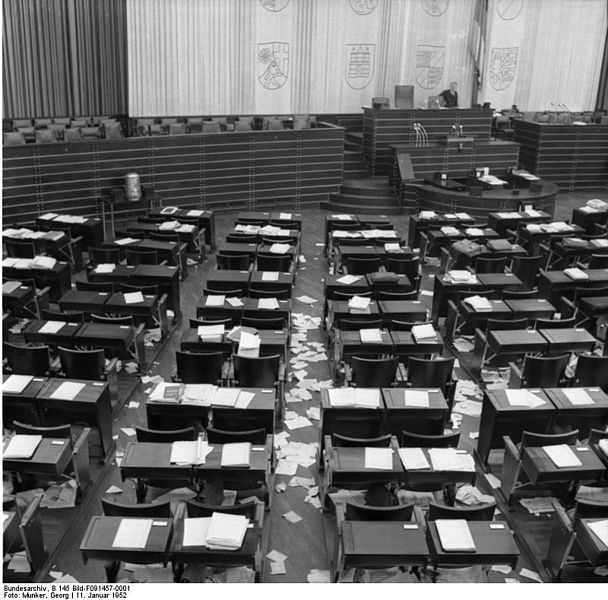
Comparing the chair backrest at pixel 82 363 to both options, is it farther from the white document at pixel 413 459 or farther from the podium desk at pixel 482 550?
the podium desk at pixel 482 550

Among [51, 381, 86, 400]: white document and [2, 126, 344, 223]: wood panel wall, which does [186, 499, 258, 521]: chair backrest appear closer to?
[51, 381, 86, 400]: white document

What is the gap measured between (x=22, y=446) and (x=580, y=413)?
17.7ft

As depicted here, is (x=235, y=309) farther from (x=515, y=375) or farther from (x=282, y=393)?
(x=515, y=375)

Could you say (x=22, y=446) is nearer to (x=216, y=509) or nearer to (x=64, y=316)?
(x=216, y=509)

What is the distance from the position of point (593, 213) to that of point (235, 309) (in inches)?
371

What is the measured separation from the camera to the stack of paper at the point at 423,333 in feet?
28.5

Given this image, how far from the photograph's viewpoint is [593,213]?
1514cm

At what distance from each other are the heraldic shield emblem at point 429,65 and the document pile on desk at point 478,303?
46.4 ft

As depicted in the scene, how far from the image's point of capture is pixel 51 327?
872 centimetres

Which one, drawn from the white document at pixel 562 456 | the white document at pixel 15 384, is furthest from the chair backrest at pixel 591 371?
the white document at pixel 15 384

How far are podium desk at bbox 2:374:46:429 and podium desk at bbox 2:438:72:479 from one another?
93 centimetres

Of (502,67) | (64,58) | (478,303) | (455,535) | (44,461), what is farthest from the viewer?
(502,67)

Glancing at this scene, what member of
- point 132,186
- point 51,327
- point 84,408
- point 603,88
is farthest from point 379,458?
point 603,88

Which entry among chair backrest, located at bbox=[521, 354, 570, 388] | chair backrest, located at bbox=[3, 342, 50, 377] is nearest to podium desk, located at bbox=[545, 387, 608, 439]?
chair backrest, located at bbox=[521, 354, 570, 388]
